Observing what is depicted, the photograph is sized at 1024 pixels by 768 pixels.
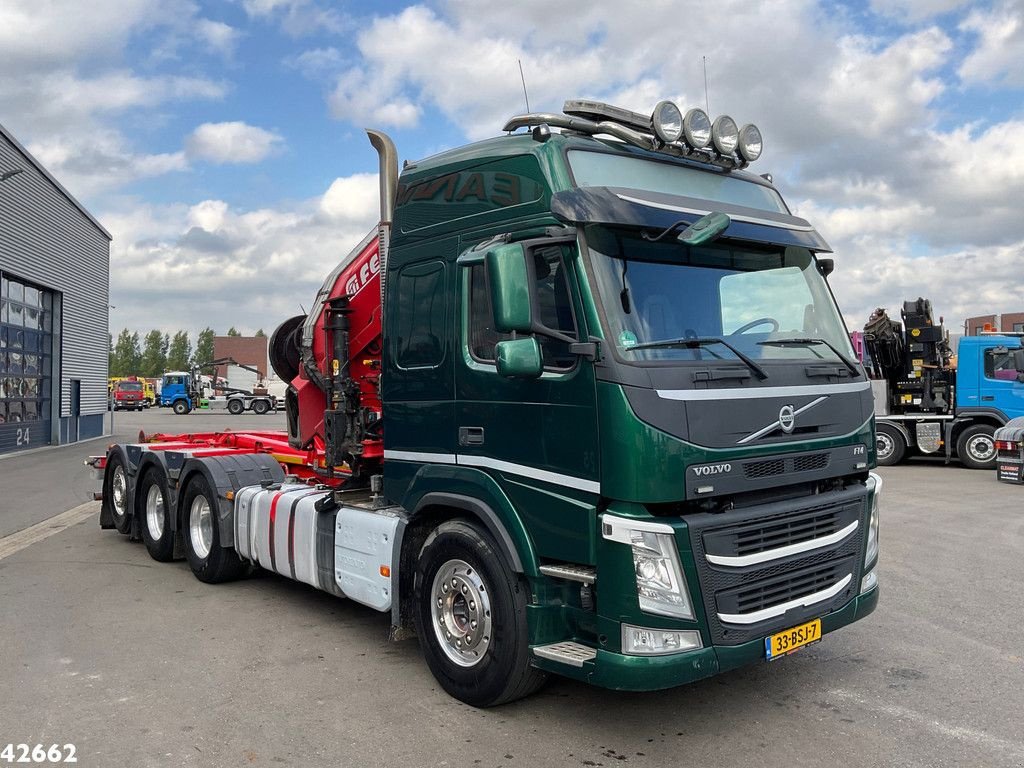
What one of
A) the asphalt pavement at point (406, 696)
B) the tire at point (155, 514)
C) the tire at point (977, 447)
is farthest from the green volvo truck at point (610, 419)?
the tire at point (977, 447)

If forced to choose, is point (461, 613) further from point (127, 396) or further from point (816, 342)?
point (127, 396)

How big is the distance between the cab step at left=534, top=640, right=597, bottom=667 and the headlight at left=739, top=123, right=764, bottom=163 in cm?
307

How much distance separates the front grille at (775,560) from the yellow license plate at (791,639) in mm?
38

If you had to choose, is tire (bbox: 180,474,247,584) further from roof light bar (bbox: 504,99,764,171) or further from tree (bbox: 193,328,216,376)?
tree (bbox: 193,328,216,376)

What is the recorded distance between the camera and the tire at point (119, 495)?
9.55 metres

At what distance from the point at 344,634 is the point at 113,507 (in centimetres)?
507

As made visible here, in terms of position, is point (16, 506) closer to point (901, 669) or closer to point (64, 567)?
point (64, 567)

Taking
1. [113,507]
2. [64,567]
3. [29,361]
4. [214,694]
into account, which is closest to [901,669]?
[214,694]

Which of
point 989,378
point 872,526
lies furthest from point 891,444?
point 872,526

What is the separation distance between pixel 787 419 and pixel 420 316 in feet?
7.33

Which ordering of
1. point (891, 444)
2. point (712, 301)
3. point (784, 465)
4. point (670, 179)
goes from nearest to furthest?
point (784, 465) < point (712, 301) < point (670, 179) < point (891, 444)

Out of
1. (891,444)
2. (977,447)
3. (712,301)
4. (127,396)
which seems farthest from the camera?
(127,396)

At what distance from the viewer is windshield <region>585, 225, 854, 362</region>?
4.23m

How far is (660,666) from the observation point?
3.92 metres
